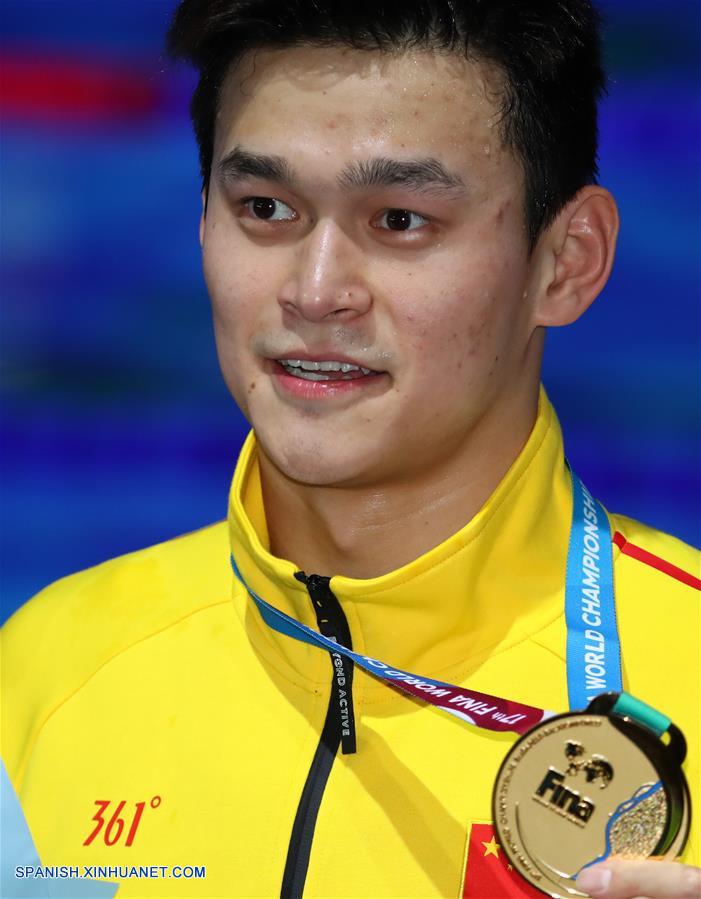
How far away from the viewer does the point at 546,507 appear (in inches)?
94.3

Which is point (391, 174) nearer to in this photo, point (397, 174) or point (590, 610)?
point (397, 174)

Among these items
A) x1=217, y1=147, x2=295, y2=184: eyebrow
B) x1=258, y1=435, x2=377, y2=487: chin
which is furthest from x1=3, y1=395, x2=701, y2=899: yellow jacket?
x1=217, y1=147, x2=295, y2=184: eyebrow

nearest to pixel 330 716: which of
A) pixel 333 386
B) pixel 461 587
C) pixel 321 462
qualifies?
pixel 461 587

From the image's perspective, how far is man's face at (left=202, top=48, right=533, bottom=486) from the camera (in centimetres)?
216

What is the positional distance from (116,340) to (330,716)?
65.1 inches

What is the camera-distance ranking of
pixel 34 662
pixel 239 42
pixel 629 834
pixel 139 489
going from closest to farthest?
1. pixel 629 834
2. pixel 239 42
3. pixel 34 662
4. pixel 139 489

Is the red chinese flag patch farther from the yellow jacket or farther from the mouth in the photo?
the mouth

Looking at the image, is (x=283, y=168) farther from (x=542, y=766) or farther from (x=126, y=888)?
(x=126, y=888)

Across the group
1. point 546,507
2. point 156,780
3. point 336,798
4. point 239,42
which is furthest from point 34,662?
point 239,42

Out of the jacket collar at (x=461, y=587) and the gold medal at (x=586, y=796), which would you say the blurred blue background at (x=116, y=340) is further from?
the gold medal at (x=586, y=796)

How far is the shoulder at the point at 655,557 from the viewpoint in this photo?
2355mm

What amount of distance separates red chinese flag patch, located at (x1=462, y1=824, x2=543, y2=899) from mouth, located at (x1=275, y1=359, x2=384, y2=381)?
0.67 metres

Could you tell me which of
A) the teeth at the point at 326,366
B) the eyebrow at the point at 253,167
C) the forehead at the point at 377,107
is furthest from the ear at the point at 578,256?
the eyebrow at the point at 253,167

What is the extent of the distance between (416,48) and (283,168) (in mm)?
257
